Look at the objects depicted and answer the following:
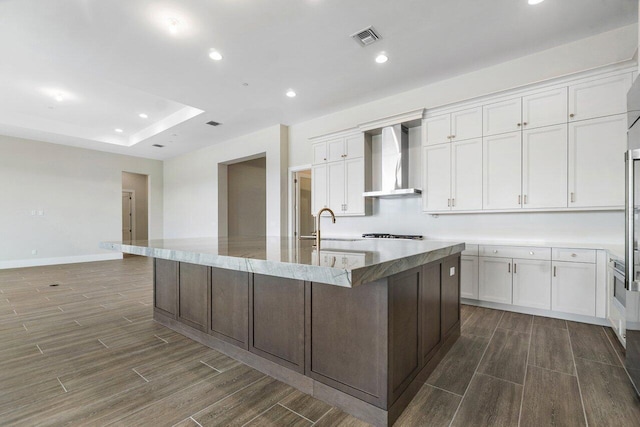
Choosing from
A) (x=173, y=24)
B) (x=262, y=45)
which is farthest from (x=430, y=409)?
(x=173, y=24)

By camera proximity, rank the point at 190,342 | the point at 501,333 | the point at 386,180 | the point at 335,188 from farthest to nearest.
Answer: the point at 335,188 → the point at 386,180 → the point at 501,333 → the point at 190,342

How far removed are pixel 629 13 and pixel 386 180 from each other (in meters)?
2.97

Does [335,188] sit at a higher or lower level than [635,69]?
lower

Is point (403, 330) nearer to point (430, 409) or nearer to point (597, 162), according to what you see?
point (430, 409)

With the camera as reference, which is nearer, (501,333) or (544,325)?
(501,333)

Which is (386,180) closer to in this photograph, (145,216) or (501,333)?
(501,333)

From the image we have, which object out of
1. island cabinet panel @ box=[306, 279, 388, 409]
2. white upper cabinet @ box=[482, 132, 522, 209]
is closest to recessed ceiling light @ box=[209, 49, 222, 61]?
island cabinet panel @ box=[306, 279, 388, 409]

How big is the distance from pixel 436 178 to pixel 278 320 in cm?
306

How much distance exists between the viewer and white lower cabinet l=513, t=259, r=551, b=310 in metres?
3.12

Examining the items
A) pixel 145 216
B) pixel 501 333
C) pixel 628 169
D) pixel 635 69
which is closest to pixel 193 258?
pixel 628 169

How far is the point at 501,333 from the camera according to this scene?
9.03 feet

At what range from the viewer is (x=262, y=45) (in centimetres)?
338

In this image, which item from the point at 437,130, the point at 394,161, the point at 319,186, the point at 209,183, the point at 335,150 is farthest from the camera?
the point at 209,183

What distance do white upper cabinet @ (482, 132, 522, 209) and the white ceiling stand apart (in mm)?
1089
